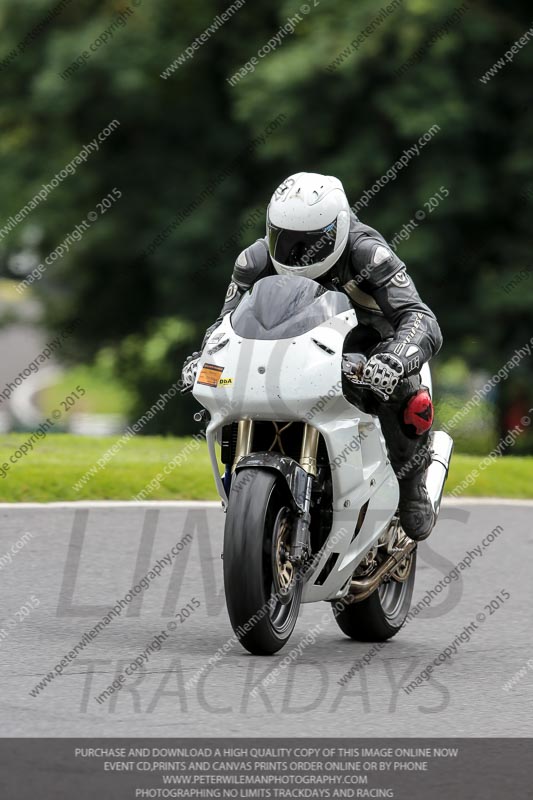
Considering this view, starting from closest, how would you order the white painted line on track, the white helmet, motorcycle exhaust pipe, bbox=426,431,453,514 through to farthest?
the white helmet, motorcycle exhaust pipe, bbox=426,431,453,514, the white painted line on track

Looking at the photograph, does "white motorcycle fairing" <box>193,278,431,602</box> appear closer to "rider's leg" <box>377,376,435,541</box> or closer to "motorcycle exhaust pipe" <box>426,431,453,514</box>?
"rider's leg" <box>377,376,435,541</box>

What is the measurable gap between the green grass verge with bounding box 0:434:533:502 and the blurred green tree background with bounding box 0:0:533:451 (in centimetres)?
336

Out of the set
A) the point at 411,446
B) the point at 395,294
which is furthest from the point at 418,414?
the point at 395,294

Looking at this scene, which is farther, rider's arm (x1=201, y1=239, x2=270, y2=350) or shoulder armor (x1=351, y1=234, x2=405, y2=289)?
rider's arm (x1=201, y1=239, x2=270, y2=350)

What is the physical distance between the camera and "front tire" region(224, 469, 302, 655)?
603 centimetres

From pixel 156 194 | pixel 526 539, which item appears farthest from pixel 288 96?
pixel 526 539

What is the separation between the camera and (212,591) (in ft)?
26.5

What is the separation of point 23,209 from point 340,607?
15.5 m

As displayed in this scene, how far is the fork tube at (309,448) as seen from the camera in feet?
20.8

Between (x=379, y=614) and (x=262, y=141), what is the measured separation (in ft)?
40.9

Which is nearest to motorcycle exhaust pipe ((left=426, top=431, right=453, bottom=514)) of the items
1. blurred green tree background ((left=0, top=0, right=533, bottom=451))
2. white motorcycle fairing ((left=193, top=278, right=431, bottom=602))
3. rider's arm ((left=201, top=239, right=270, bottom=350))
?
white motorcycle fairing ((left=193, top=278, right=431, bottom=602))

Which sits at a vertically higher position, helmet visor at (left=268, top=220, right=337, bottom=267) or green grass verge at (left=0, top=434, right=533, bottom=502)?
helmet visor at (left=268, top=220, right=337, bottom=267)

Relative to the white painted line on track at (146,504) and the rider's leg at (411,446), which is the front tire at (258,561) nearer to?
the rider's leg at (411,446)

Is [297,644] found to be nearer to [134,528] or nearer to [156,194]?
[134,528]
